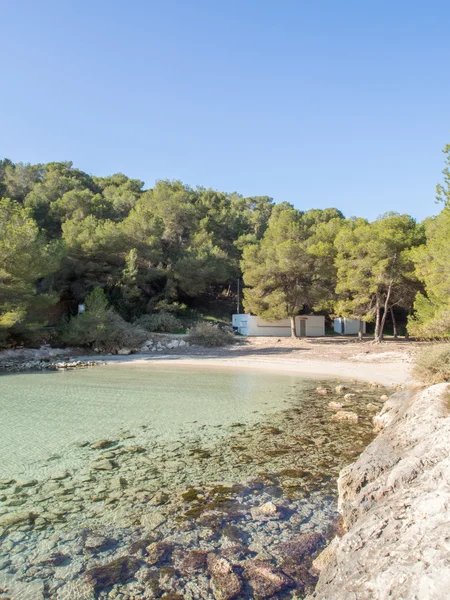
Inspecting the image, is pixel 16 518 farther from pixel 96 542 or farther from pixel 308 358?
pixel 308 358

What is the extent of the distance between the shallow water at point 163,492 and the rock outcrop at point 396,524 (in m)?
0.47

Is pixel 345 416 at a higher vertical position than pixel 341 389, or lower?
higher

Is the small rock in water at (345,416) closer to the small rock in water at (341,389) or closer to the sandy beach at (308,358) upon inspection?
the small rock in water at (341,389)

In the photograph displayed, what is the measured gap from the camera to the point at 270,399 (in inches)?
457

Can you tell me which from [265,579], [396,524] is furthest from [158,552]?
[396,524]

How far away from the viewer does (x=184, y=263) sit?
3266 centimetres

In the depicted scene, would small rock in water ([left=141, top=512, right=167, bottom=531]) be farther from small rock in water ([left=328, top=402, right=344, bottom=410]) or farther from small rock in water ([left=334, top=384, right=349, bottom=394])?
small rock in water ([left=334, top=384, right=349, bottom=394])

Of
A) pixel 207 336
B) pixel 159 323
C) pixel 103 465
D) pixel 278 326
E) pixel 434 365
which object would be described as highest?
pixel 159 323

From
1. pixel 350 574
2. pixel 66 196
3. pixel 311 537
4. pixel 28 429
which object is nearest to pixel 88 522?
pixel 311 537

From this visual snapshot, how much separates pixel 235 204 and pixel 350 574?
50.5 meters

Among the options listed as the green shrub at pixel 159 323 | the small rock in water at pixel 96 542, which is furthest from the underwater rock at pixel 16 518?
the green shrub at pixel 159 323

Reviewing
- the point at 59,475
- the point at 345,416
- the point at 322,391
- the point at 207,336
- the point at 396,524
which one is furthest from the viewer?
the point at 207,336

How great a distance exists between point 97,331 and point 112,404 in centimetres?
1237

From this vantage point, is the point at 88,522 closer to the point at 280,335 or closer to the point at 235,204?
the point at 280,335
